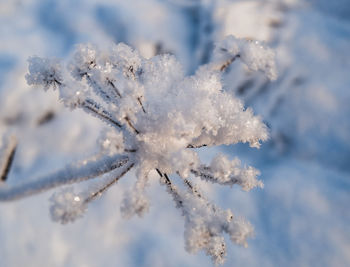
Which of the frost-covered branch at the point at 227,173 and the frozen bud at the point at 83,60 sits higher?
the frozen bud at the point at 83,60

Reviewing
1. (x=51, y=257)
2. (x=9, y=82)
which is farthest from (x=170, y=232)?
(x=9, y=82)

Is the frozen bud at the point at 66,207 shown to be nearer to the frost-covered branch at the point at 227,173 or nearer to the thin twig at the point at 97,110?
the thin twig at the point at 97,110

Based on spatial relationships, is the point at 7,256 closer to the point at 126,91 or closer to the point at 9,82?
the point at 9,82

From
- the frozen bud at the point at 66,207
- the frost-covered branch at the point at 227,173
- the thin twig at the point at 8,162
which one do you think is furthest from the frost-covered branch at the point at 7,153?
the frost-covered branch at the point at 227,173

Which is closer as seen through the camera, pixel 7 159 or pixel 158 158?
pixel 158 158

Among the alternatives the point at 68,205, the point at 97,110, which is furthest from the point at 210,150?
the point at 68,205

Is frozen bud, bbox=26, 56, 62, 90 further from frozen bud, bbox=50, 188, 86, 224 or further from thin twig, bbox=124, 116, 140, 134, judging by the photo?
frozen bud, bbox=50, 188, 86, 224

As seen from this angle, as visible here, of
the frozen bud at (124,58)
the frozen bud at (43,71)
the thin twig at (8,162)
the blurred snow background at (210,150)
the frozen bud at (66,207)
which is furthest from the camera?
the thin twig at (8,162)
